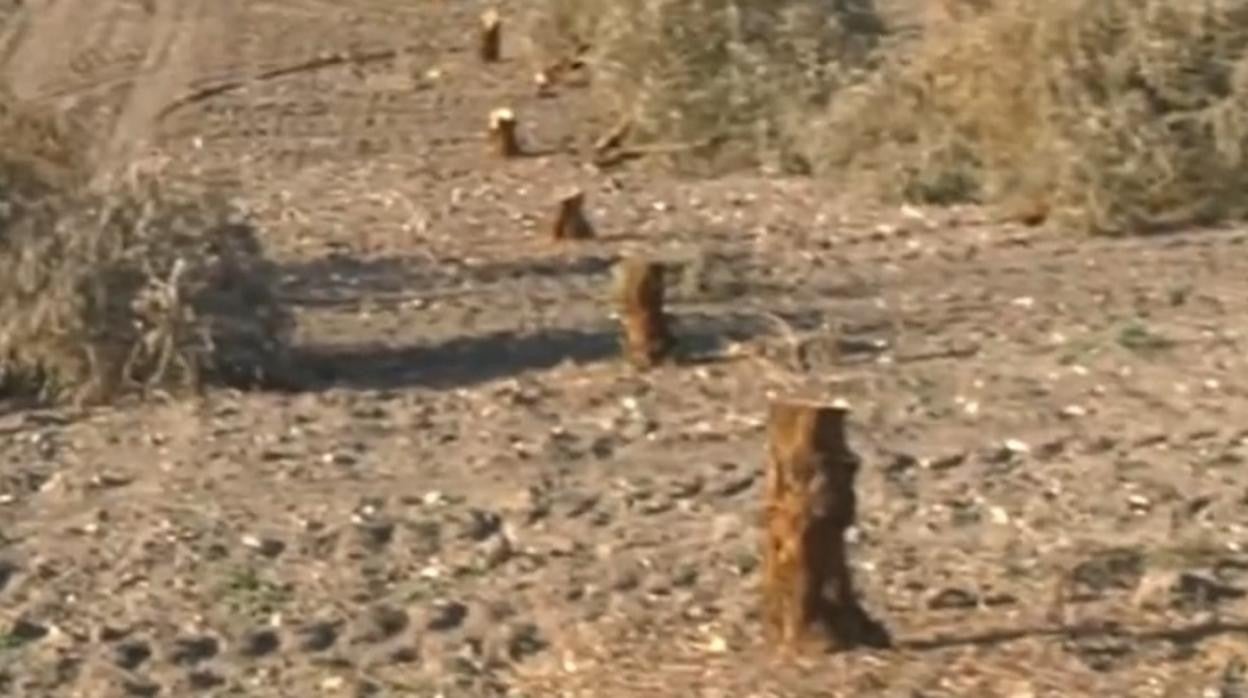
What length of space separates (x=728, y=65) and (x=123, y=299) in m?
9.00

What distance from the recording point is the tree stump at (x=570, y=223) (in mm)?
18609

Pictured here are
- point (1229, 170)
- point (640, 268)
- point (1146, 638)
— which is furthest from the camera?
point (1229, 170)

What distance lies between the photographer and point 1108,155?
60.1 feet

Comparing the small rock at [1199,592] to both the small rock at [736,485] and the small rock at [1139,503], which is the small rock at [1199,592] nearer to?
the small rock at [1139,503]

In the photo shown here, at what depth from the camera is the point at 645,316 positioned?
14195mm

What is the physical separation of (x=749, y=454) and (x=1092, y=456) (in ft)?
3.89

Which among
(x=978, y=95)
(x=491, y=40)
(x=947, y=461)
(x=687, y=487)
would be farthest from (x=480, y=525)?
(x=491, y=40)

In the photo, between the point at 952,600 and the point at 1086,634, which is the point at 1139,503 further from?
the point at 1086,634

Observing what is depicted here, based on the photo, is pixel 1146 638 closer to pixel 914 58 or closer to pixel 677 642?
pixel 677 642

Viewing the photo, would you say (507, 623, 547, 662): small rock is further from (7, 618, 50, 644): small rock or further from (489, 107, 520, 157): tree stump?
(489, 107, 520, 157): tree stump

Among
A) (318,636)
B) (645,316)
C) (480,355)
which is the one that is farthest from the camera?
(480,355)

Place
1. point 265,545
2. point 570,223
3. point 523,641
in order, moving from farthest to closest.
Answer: point 570,223
point 265,545
point 523,641

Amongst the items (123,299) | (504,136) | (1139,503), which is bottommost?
(1139,503)

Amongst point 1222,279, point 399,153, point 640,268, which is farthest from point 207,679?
point 399,153
